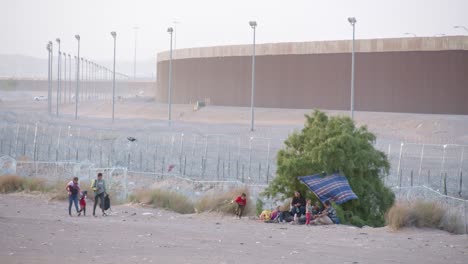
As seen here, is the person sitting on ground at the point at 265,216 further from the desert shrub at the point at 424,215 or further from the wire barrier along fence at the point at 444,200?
the wire barrier along fence at the point at 444,200

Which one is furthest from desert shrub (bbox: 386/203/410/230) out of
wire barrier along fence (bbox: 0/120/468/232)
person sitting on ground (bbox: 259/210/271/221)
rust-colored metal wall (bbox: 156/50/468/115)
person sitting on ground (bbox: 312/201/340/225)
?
rust-colored metal wall (bbox: 156/50/468/115)

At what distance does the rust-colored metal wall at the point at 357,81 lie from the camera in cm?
5853

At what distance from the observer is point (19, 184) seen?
95.1 feet

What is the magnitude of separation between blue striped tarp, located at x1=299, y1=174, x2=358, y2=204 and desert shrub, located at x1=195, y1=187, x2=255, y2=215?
1.97 m

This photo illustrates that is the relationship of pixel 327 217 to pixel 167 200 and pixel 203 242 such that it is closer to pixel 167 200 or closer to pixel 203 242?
pixel 203 242

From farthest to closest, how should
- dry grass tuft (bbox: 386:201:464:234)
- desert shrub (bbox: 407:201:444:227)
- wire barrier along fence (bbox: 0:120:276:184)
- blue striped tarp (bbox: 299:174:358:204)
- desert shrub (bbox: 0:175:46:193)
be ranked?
wire barrier along fence (bbox: 0:120:276:184) → desert shrub (bbox: 0:175:46:193) → blue striped tarp (bbox: 299:174:358:204) → desert shrub (bbox: 407:201:444:227) → dry grass tuft (bbox: 386:201:464:234)

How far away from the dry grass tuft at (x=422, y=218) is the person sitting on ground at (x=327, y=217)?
4.68 feet

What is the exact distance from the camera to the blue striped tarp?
22347 millimetres

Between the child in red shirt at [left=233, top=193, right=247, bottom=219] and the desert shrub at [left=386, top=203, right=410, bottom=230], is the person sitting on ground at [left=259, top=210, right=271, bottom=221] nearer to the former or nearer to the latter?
the child in red shirt at [left=233, top=193, right=247, bottom=219]

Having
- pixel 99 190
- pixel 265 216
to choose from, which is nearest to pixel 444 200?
pixel 265 216

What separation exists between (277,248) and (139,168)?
21.0 m

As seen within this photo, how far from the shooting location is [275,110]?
224ft

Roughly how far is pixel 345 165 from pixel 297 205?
221 centimetres

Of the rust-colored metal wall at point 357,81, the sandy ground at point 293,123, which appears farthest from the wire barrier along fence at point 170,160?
the rust-colored metal wall at point 357,81
